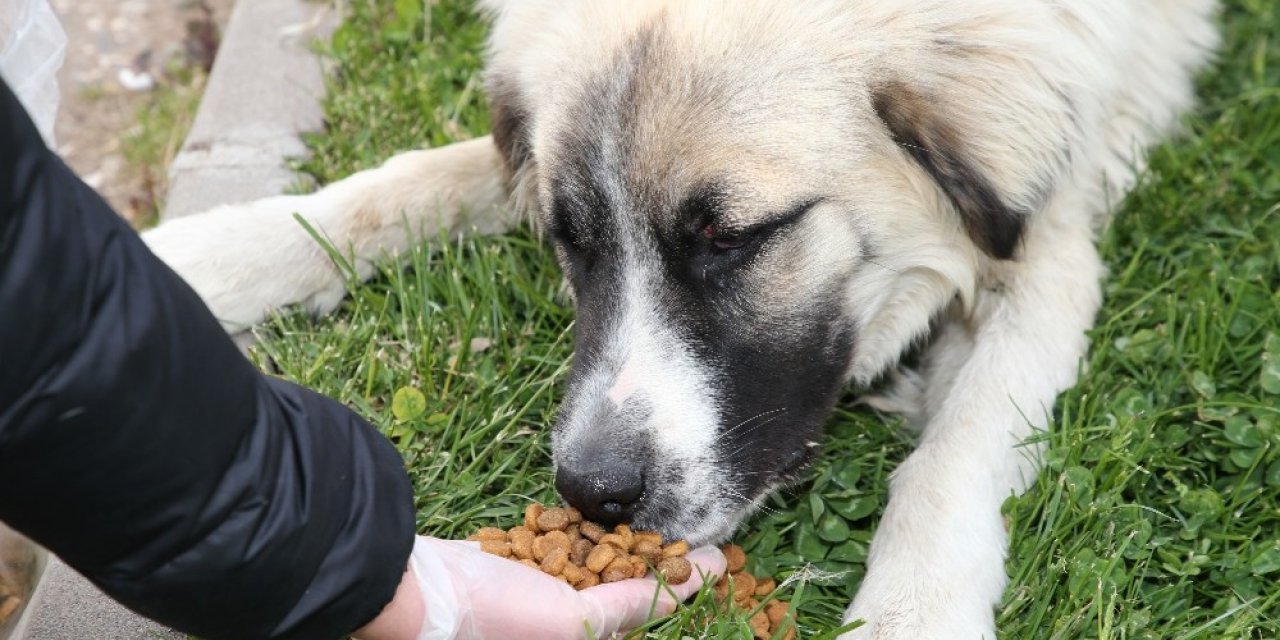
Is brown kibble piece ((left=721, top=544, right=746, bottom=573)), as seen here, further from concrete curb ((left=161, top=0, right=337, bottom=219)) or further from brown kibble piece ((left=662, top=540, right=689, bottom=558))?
concrete curb ((left=161, top=0, right=337, bottom=219))

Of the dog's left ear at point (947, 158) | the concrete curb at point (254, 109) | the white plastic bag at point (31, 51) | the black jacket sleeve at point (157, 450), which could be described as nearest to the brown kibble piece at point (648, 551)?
the black jacket sleeve at point (157, 450)

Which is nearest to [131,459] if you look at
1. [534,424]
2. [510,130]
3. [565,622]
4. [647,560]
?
[565,622]

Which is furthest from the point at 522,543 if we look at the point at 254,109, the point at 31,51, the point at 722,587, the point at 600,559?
the point at 254,109

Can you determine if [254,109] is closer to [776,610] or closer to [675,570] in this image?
[675,570]

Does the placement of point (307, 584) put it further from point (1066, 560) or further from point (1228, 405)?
point (1228, 405)

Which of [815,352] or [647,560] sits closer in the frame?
[647,560]

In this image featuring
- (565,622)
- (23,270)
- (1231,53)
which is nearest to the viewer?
(23,270)
